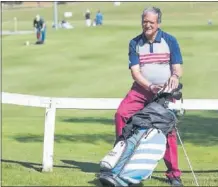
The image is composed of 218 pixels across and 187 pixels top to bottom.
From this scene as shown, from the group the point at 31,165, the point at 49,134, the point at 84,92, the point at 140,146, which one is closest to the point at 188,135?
the point at 31,165

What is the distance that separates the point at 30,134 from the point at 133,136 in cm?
686

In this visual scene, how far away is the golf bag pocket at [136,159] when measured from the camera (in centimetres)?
609

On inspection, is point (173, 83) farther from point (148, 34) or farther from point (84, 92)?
point (84, 92)

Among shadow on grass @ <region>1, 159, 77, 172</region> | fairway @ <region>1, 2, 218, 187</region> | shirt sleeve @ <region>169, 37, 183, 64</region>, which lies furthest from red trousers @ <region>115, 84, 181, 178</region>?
shadow on grass @ <region>1, 159, 77, 172</region>

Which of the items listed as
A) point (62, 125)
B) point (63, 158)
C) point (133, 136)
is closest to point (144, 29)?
point (133, 136)

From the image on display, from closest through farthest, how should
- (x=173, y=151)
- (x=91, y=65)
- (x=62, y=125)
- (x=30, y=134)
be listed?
(x=173, y=151)
(x=30, y=134)
(x=62, y=125)
(x=91, y=65)

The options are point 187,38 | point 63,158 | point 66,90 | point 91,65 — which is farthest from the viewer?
point 187,38

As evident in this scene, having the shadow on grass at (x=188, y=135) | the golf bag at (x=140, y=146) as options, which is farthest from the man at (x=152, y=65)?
the shadow on grass at (x=188, y=135)

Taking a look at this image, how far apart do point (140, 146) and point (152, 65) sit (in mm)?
941

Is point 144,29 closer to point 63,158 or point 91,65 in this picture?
point 63,158

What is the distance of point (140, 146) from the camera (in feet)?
20.4

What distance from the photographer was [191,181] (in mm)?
7016

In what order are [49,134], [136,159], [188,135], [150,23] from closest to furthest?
[136,159] < [150,23] < [49,134] < [188,135]

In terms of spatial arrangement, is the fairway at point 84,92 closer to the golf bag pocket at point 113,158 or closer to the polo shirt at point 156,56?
the golf bag pocket at point 113,158
